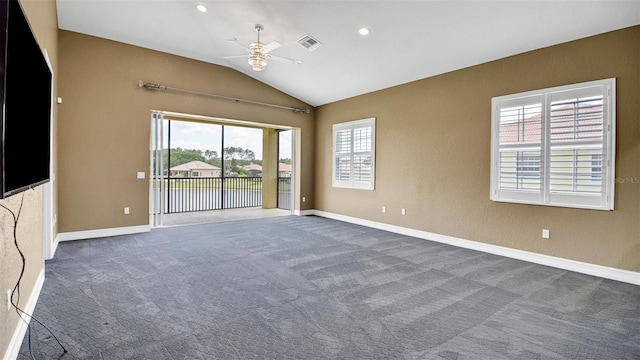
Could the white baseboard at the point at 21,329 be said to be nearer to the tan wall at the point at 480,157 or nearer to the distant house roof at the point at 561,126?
the tan wall at the point at 480,157

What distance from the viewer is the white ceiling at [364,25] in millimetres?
3719

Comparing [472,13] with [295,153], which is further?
[295,153]

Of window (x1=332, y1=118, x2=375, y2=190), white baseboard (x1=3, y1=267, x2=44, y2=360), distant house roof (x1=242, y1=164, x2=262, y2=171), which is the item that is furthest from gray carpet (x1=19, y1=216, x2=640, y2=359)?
distant house roof (x1=242, y1=164, x2=262, y2=171)

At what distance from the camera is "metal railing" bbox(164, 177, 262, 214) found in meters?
8.48

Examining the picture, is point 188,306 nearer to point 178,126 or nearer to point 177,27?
point 177,27

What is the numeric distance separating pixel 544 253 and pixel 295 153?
5.71 meters

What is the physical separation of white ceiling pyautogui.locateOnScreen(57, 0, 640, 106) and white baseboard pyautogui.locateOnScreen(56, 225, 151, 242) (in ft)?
10.9

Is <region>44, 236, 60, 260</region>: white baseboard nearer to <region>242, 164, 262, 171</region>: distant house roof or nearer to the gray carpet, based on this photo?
the gray carpet

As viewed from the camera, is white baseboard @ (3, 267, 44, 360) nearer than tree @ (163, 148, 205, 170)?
Yes

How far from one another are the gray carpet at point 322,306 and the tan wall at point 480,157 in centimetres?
51

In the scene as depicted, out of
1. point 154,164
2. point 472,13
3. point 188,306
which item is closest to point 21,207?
point 188,306

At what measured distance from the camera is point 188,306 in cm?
281

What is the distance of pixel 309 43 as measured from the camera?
5.20m

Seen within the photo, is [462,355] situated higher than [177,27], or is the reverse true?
[177,27]
